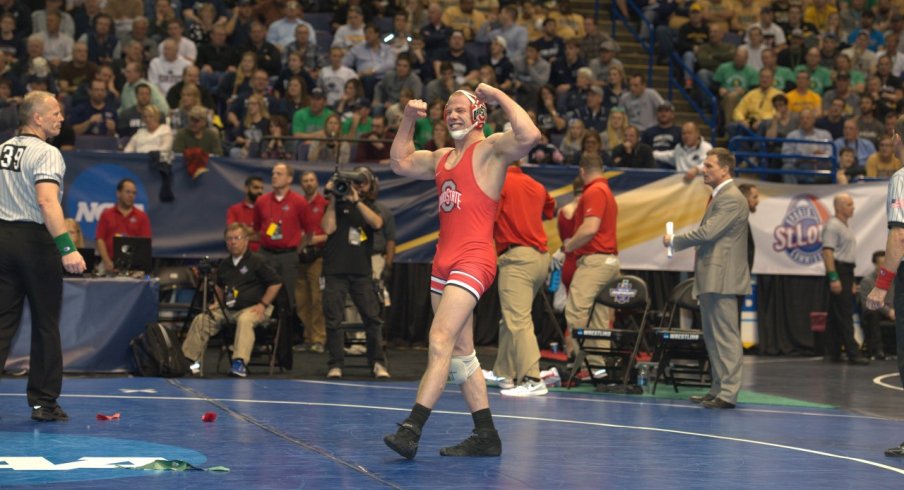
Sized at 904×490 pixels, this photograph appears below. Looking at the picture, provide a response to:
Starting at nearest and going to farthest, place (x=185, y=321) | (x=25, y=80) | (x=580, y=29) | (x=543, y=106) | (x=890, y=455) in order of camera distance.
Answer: (x=890, y=455) < (x=185, y=321) < (x=25, y=80) < (x=543, y=106) < (x=580, y=29)

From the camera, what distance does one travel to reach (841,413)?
419 inches

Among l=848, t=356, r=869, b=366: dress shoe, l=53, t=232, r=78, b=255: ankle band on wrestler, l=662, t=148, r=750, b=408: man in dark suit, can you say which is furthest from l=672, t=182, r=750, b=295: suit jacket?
l=848, t=356, r=869, b=366: dress shoe

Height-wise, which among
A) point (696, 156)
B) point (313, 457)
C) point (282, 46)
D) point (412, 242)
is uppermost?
point (282, 46)

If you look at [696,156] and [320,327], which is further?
[696,156]

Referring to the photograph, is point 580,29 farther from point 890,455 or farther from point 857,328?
point 890,455

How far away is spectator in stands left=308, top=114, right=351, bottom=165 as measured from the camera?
53.2 feet

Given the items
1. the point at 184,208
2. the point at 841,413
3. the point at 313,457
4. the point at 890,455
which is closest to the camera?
the point at 313,457

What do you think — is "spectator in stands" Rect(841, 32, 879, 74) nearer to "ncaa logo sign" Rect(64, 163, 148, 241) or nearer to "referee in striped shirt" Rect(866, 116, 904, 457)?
"ncaa logo sign" Rect(64, 163, 148, 241)

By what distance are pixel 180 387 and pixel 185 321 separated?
2.71 meters

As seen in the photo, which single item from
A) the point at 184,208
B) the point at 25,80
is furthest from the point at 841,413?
the point at 25,80

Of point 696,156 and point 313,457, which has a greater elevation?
point 696,156

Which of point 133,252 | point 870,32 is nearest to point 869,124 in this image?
point 870,32

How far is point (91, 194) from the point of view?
1491 centimetres

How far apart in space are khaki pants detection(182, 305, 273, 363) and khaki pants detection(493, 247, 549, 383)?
101 inches
